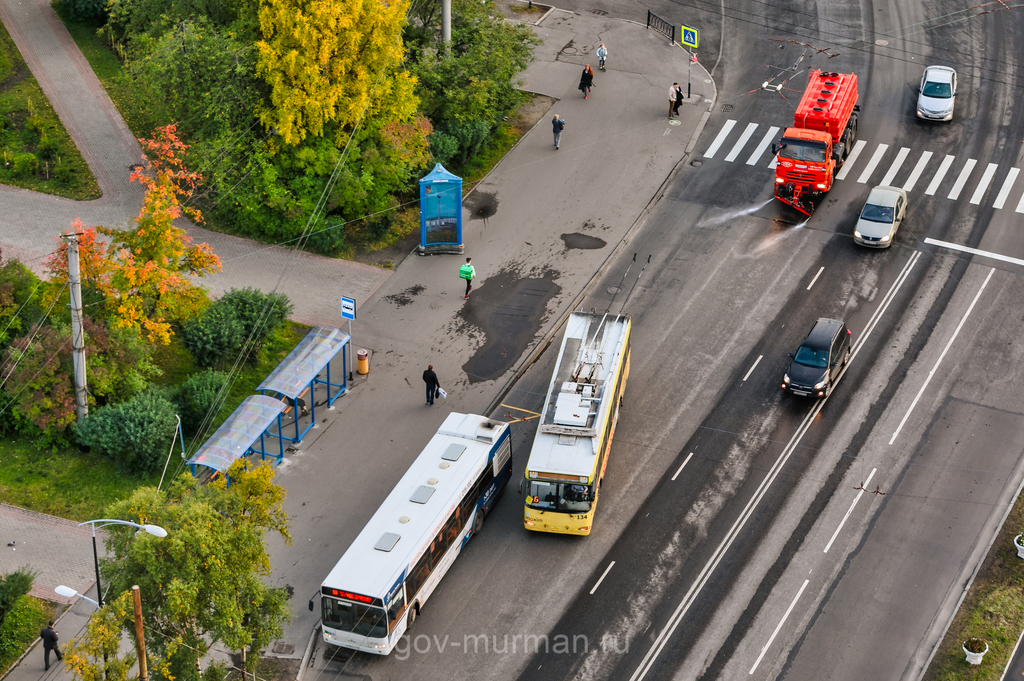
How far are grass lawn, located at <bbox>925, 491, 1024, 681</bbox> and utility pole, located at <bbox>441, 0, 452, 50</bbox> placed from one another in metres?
29.0

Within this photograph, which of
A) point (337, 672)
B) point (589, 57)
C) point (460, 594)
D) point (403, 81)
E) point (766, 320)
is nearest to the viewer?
point (337, 672)

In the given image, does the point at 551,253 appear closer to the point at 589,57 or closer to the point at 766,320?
the point at 766,320

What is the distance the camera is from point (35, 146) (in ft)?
164

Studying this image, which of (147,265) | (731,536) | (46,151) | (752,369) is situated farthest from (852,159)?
(46,151)

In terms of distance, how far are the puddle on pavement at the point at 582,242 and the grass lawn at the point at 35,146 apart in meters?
18.8

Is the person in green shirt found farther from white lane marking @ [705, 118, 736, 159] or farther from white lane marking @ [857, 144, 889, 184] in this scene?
white lane marking @ [857, 144, 889, 184]

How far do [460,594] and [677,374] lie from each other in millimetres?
12037

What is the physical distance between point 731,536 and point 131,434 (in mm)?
18030

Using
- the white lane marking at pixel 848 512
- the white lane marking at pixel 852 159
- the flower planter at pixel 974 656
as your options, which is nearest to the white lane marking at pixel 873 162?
the white lane marking at pixel 852 159

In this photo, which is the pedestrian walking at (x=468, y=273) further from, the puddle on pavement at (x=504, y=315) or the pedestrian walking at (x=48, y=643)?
the pedestrian walking at (x=48, y=643)

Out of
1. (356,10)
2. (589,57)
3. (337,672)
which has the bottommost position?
(337,672)

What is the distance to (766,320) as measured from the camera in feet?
141

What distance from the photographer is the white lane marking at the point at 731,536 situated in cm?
3150

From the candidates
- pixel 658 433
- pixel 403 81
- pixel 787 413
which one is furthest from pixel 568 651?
pixel 403 81
